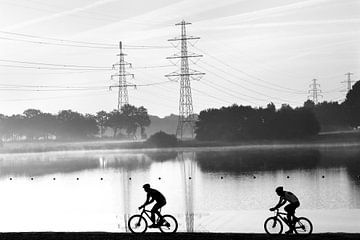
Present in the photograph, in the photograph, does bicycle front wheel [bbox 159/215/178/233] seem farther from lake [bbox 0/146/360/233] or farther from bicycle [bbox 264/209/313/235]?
lake [bbox 0/146/360/233]

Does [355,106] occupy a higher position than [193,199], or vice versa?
[355,106]

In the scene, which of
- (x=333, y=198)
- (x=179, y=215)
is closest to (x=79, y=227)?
(x=179, y=215)

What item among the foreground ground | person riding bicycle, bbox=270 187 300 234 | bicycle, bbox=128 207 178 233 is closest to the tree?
bicycle, bbox=128 207 178 233

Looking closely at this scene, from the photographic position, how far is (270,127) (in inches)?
7844

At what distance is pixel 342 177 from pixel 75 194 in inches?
1405

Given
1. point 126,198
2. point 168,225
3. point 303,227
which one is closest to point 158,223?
point 168,225

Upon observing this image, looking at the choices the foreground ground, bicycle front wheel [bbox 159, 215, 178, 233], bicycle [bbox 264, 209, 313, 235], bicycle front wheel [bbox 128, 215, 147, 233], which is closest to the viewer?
the foreground ground

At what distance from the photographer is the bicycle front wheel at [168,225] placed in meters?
34.8

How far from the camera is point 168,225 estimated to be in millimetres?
34656

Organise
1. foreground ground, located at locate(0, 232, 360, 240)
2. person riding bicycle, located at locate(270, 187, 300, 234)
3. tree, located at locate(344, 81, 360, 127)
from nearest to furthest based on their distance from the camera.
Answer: foreground ground, located at locate(0, 232, 360, 240)
person riding bicycle, located at locate(270, 187, 300, 234)
tree, located at locate(344, 81, 360, 127)

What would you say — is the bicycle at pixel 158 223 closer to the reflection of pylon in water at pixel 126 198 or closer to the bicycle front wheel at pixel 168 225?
the bicycle front wheel at pixel 168 225

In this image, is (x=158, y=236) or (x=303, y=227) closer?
(x=158, y=236)

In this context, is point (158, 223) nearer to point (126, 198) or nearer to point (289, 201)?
point (289, 201)

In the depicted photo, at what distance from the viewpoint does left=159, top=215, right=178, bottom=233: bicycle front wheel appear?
34819mm
